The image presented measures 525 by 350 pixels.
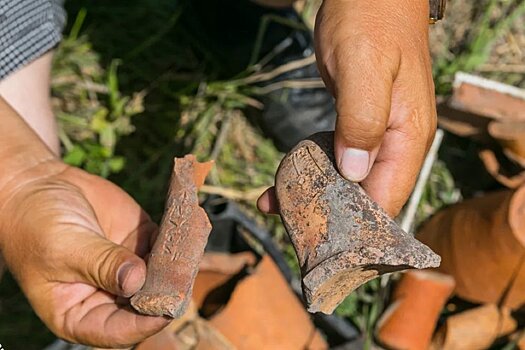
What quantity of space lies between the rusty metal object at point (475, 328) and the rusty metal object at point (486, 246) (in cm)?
4

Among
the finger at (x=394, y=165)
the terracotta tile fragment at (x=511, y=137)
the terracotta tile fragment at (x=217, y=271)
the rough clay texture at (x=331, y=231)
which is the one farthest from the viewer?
the terracotta tile fragment at (x=511, y=137)

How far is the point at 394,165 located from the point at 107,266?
50cm

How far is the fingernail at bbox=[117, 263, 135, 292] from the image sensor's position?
1231mm

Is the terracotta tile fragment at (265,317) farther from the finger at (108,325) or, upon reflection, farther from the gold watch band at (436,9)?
the gold watch band at (436,9)

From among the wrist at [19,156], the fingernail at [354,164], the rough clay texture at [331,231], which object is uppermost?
the fingernail at [354,164]

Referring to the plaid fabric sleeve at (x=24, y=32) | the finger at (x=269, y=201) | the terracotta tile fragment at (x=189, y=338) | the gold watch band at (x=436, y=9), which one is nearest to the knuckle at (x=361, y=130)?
the finger at (x=269, y=201)

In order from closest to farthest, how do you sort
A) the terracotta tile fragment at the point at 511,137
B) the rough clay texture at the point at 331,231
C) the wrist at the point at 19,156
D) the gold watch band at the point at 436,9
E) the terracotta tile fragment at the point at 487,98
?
the rough clay texture at the point at 331,231 → the gold watch band at the point at 436,9 → the wrist at the point at 19,156 → the terracotta tile fragment at the point at 511,137 → the terracotta tile fragment at the point at 487,98

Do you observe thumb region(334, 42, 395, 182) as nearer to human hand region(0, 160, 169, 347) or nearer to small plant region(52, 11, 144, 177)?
human hand region(0, 160, 169, 347)

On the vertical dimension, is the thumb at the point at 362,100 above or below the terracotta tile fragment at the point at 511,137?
above

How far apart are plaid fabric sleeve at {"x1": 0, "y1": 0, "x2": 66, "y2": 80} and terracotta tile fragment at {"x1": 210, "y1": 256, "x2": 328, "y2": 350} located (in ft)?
2.33

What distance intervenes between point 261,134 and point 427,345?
82cm

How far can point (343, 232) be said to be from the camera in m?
1.18

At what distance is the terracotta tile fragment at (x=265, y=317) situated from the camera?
1678mm

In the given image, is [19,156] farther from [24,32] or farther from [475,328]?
[475,328]
